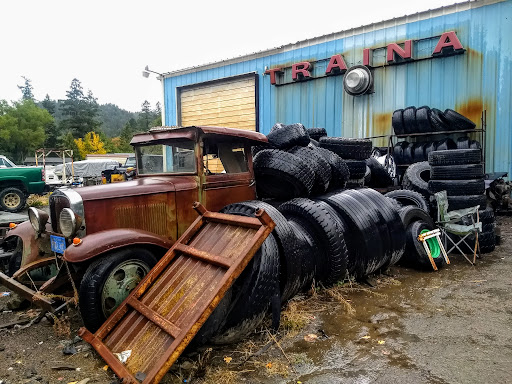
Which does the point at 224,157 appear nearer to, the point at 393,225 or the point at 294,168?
the point at 294,168

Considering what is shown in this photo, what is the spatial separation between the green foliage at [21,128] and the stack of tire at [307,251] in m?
58.3

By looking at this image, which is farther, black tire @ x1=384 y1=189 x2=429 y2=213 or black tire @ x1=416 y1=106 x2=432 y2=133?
black tire @ x1=416 y1=106 x2=432 y2=133

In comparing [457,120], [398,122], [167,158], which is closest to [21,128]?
[398,122]

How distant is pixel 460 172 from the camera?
623 cm

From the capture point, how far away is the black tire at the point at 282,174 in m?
4.81

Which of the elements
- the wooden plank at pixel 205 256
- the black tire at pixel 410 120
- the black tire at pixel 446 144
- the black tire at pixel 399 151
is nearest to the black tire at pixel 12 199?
the wooden plank at pixel 205 256

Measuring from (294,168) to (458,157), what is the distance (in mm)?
3316

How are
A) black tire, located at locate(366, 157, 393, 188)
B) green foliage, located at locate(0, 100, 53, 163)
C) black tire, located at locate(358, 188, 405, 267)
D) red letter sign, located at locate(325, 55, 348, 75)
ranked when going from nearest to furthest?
black tire, located at locate(358, 188, 405, 267), black tire, located at locate(366, 157, 393, 188), red letter sign, located at locate(325, 55, 348, 75), green foliage, located at locate(0, 100, 53, 163)

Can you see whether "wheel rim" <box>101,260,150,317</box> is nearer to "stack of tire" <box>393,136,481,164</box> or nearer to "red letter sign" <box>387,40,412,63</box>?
"stack of tire" <box>393,136,481,164</box>

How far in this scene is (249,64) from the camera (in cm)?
1362

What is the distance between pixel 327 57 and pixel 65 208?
34.1ft

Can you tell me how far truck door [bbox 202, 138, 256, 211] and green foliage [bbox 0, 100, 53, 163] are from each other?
57.3 meters

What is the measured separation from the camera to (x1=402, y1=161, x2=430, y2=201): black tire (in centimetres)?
732

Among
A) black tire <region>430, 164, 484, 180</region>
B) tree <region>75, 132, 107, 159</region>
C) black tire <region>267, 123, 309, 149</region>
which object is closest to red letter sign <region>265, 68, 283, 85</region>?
black tire <region>430, 164, 484, 180</region>
